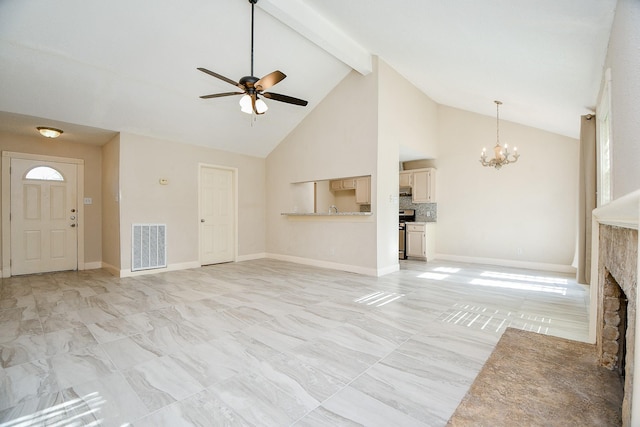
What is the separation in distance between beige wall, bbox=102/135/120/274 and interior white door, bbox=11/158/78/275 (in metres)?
0.53

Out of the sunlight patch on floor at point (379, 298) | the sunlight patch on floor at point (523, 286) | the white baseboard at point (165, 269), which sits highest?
the white baseboard at point (165, 269)

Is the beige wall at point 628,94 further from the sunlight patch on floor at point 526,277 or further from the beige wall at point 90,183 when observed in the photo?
the beige wall at point 90,183

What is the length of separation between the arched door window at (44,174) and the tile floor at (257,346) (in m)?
2.11

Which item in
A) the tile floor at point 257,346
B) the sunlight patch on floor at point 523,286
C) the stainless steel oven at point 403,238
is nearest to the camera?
the tile floor at point 257,346

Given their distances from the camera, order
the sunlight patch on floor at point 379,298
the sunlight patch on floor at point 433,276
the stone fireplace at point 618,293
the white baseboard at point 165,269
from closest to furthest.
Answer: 1. the stone fireplace at point 618,293
2. the sunlight patch on floor at point 379,298
3. the sunlight patch on floor at point 433,276
4. the white baseboard at point 165,269

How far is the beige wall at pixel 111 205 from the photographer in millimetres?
5193

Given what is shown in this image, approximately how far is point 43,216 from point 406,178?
7.81 meters

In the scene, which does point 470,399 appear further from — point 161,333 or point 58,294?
point 58,294

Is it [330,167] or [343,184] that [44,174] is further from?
[343,184]

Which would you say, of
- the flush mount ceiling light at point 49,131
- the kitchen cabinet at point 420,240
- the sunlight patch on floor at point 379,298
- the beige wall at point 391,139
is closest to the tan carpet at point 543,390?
the sunlight patch on floor at point 379,298

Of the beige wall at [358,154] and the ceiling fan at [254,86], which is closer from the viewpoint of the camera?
the ceiling fan at [254,86]

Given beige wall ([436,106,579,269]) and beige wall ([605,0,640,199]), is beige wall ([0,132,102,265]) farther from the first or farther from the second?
beige wall ([605,0,640,199])

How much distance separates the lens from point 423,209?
7.35 meters

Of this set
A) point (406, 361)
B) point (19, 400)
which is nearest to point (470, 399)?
point (406, 361)
